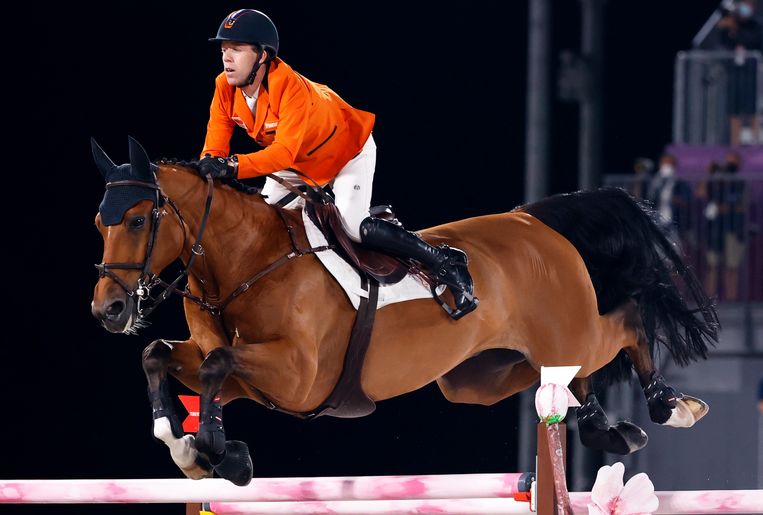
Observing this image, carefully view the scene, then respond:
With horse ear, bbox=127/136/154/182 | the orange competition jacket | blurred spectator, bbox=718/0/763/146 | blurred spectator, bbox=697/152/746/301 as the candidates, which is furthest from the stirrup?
blurred spectator, bbox=718/0/763/146

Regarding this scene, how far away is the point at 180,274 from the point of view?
410 cm

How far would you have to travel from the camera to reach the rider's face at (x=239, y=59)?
4121 mm

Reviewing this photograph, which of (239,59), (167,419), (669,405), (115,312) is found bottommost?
(669,405)

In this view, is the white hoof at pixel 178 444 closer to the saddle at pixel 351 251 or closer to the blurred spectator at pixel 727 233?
the saddle at pixel 351 251

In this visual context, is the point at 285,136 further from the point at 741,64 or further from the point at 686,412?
the point at 741,64

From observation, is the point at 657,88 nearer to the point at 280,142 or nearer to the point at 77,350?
the point at 77,350

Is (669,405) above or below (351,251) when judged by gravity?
below

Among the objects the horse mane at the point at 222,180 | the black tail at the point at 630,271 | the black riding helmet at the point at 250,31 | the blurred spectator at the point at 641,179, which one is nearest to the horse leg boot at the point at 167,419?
the horse mane at the point at 222,180

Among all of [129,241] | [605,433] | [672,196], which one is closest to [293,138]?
[129,241]

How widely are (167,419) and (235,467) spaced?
259 millimetres

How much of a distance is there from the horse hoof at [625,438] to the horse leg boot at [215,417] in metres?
1.61

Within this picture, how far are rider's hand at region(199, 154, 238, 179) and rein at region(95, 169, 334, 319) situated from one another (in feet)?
0.08

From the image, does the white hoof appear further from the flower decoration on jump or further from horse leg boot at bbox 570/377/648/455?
horse leg boot at bbox 570/377/648/455

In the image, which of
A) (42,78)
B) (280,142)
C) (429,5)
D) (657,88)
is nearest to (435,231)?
(280,142)
